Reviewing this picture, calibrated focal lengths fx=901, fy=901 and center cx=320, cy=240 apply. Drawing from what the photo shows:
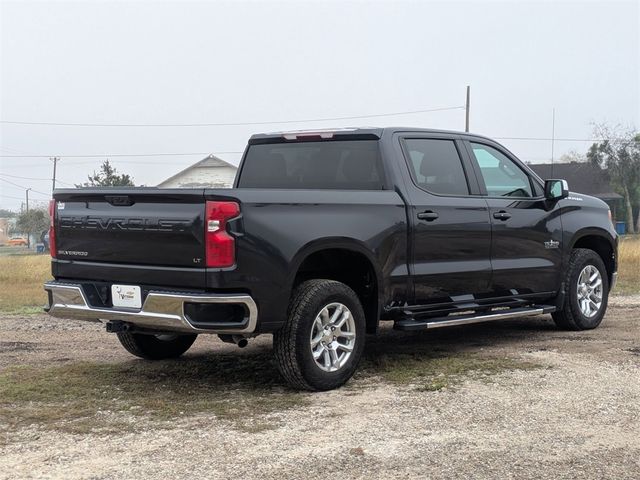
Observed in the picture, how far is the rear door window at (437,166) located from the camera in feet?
24.6

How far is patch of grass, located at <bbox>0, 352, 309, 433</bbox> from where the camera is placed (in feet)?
18.6

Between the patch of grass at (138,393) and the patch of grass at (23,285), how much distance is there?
5.19m

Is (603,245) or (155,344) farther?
(603,245)

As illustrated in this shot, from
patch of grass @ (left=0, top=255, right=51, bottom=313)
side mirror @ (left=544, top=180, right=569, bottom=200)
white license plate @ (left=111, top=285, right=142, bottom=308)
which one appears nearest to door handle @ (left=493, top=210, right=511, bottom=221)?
side mirror @ (left=544, top=180, right=569, bottom=200)

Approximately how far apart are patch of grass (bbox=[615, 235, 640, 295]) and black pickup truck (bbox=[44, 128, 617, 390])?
5.82m

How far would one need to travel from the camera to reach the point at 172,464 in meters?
4.66

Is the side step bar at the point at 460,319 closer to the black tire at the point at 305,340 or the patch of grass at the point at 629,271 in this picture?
the black tire at the point at 305,340

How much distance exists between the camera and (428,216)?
7309mm

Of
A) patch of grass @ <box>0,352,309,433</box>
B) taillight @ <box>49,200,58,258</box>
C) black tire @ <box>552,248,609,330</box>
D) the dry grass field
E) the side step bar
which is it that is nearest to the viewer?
patch of grass @ <box>0,352,309,433</box>

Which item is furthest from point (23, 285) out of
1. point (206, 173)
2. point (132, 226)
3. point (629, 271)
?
point (206, 173)

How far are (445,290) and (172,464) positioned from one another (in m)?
3.46

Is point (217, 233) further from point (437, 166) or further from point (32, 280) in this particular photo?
point (32, 280)

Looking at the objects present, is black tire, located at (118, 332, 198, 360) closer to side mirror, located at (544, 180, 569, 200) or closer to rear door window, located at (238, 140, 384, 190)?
rear door window, located at (238, 140, 384, 190)

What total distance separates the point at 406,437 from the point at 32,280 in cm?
1492
